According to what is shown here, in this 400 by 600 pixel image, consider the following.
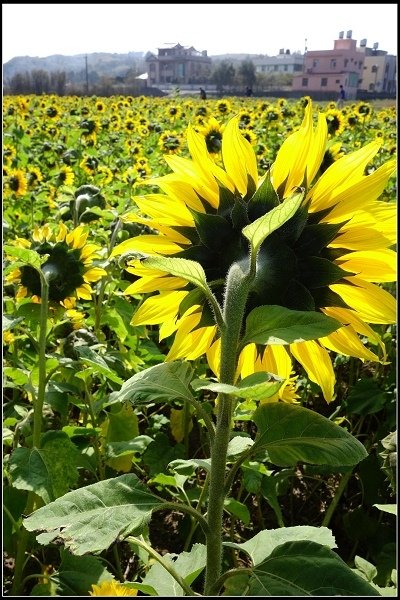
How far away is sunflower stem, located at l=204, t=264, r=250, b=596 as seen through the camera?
54 cm

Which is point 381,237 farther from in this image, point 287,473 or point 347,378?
point 347,378

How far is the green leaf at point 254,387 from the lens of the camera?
0.47m

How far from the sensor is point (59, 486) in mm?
1078

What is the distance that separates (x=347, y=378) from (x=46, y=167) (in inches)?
163

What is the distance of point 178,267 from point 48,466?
0.67 m

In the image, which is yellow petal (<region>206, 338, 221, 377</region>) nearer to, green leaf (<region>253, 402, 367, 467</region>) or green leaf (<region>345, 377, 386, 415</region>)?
green leaf (<region>253, 402, 367, 467</region>)

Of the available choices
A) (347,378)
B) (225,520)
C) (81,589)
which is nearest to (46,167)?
(347,378)

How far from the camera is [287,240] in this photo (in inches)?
24.8

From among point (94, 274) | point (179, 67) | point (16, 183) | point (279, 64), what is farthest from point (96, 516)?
point (279, 64)

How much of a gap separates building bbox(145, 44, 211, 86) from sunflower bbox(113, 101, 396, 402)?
19120 millimetres

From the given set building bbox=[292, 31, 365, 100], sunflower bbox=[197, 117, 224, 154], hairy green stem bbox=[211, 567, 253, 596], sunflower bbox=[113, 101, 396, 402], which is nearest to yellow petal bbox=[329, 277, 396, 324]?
sunflower bbox=[113, 101, 396, 402]

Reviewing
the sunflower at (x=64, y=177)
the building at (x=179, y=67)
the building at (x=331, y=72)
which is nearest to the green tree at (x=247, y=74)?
the building at (x=331, y=72)

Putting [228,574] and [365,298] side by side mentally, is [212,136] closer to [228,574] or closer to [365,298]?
[365,298]

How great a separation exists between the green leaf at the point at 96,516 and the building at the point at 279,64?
28.4 metres
